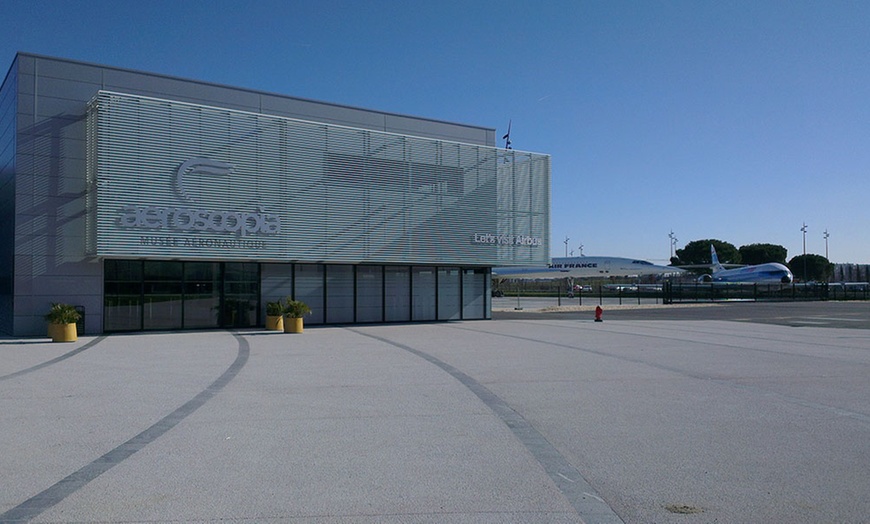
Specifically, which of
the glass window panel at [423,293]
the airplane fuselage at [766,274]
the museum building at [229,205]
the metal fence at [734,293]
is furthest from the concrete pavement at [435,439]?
the airplane fuselage at [766,274]

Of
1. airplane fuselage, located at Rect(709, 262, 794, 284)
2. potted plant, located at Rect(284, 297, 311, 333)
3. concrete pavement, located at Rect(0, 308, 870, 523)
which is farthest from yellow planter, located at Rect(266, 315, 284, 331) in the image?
airplane fuselage, located at Rect(709, 262, 794, 284)

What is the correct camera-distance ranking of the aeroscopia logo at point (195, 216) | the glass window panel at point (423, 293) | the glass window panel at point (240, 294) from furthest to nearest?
the glass window panel at point (423, 293) < the glass window panel at point (240, 294) < the aeroscopia logo at point (195, 216)

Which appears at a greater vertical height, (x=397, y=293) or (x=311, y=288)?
(x=311, y=288)

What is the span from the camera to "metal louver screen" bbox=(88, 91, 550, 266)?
75.6 ft

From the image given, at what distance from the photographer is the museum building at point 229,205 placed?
22812 mm

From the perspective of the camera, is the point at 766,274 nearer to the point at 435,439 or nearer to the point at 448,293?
the point at 448,293

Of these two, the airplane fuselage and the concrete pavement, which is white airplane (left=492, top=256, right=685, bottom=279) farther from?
the concrete pavement

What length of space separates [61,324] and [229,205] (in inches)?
269

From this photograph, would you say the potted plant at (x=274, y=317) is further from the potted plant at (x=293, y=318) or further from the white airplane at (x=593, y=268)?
the white airplane at (x=593, y=268)

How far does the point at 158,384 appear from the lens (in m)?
12.2

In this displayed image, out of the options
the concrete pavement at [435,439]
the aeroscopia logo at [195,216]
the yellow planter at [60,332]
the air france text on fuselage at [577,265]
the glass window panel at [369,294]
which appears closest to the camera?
the concrete pavement at [435,439]

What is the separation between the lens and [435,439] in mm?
7926

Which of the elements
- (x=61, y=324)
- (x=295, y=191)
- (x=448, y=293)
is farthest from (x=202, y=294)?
(x=448, y=293)

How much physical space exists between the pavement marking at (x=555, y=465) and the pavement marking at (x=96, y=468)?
4.22 meters
